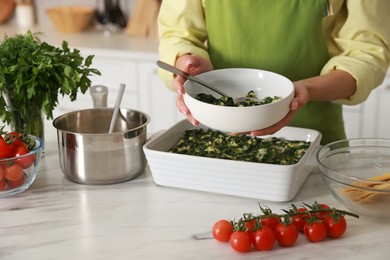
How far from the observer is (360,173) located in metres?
1.46

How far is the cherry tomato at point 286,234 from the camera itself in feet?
3.91

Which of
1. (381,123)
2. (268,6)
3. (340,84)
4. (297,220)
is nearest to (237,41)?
(268,6)

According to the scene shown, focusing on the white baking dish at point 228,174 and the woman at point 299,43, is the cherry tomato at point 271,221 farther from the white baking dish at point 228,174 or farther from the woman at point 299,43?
the woman at point 299,43

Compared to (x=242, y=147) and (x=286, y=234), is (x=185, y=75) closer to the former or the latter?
(x=242, y=147)

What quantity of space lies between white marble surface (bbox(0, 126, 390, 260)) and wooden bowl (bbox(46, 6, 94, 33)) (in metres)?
2.07

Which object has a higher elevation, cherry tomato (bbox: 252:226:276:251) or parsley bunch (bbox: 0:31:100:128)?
parsley bunch (bbox: 0:31:100:128)

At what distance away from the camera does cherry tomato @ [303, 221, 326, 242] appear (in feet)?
3.96

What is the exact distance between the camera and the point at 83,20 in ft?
11.6

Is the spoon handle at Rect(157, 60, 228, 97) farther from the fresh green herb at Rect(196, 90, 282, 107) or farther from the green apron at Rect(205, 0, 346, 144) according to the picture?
the green apron at Rect(205, 0, 346, 144)

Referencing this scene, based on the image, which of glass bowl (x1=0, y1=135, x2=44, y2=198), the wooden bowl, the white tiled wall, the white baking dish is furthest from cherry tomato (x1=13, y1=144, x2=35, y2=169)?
the white tiled wall

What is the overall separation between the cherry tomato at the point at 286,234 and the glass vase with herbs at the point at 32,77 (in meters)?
0.61

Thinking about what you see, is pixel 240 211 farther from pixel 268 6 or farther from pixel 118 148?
pixel 268 6

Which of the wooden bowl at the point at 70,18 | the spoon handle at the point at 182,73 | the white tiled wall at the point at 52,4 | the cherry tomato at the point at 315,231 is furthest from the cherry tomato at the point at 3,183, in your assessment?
the white tiled wall at the point at 52,4

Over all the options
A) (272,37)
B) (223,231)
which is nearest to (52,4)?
(272,37)
